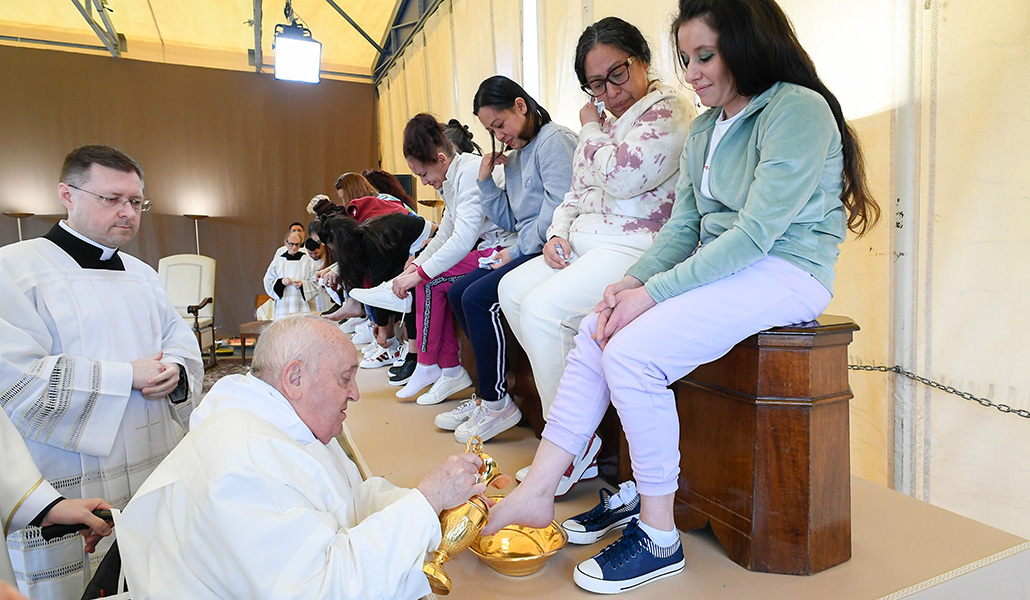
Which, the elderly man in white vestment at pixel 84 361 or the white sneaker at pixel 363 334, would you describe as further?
the white sneaker at pixel 363 334

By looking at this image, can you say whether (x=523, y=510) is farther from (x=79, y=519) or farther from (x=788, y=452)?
(x=79, y=519)

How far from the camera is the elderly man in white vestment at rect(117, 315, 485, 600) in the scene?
807 millimetres

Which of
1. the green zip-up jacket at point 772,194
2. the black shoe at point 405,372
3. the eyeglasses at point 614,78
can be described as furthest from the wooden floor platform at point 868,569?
the black shoe at point 405,372

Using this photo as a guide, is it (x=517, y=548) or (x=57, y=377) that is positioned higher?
(x=57, y=377)

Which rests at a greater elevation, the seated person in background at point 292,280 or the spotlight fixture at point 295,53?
the spotlight fixture at point 295,53

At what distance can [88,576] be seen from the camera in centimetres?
159

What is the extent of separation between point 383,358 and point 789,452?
2.79 m

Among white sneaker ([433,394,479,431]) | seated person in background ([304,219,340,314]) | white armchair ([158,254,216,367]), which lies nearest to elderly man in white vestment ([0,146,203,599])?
white sneaker ([433,394,479,431])

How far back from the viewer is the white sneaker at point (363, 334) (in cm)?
427

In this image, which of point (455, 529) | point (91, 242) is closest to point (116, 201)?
point (91, 242)

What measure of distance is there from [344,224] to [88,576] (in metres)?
2.04

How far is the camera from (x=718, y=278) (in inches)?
47.8

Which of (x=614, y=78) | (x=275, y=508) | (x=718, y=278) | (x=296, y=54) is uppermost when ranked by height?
(x=296, y=54)

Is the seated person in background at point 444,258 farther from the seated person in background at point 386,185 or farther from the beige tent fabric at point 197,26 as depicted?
the beige tent fabric at point 197,26
